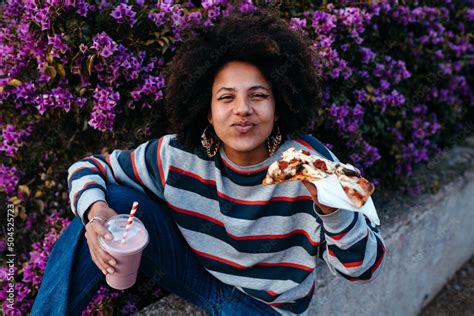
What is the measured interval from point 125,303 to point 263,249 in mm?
759

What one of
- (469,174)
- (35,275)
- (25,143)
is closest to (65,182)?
(25,143)

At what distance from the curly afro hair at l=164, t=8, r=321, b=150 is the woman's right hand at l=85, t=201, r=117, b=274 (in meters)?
0.38

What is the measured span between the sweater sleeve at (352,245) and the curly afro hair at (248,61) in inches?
17.8

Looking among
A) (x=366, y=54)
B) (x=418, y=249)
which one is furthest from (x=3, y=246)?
(x=418, y=249)

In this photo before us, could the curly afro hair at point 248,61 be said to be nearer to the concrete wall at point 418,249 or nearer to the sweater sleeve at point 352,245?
the sweater sleeve at point 352,245

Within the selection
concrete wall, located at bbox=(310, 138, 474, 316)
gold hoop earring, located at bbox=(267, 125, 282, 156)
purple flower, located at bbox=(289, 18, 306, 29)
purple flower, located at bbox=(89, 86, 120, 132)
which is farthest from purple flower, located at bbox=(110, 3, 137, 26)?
concrete wall, located at bbox=(310, 138, 474, 316)

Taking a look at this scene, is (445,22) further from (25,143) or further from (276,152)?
(25,143)

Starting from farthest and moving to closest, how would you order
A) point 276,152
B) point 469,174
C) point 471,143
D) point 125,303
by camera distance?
point 471,143 < point 469,174 < point 125,303 < point 276,152

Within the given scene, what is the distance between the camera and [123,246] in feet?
4.81

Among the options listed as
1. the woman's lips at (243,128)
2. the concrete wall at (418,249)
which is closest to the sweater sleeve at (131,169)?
the woman's lips at (243,128)

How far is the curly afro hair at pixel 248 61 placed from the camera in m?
1.60

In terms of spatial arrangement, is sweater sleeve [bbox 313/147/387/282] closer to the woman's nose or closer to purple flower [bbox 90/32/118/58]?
the woman's nose

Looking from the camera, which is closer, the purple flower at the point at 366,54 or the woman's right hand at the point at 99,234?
the woman's right hand at the point at 99,234

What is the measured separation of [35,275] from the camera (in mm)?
2148
